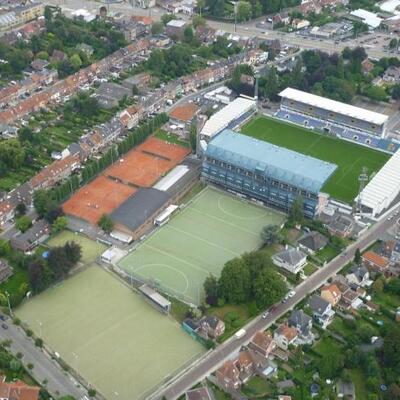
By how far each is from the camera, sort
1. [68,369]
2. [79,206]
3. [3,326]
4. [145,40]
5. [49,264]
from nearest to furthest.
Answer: [68,369] < [3,326] < [49,264] < [79,206] < [145,40]

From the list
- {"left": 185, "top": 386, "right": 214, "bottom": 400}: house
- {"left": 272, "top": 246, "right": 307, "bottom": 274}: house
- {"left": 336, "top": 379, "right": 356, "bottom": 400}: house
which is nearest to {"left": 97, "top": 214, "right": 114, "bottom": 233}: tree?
{"left": 272, "top": 246, "right": 307, "bottom": 274}: house

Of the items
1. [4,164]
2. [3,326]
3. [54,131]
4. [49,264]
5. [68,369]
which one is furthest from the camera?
[54,131]

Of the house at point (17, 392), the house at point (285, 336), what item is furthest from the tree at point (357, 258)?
the house at point (17, 392)

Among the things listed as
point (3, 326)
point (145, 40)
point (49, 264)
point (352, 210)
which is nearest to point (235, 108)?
point (352, 210)

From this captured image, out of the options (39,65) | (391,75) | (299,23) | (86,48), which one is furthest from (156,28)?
(391,75)

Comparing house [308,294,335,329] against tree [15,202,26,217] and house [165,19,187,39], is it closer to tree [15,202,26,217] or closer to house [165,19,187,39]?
tree [15,202,26,217]

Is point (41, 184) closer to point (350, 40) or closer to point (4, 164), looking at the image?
point (4, 164)
